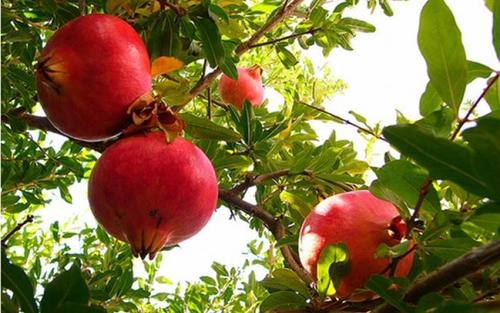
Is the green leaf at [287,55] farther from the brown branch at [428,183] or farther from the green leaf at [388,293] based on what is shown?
the green leaf at [388,293]

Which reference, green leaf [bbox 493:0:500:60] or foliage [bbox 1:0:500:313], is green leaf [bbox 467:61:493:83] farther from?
green leaf [bbox 493:0:500:60]

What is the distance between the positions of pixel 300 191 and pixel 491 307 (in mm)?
761

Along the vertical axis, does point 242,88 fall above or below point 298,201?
below

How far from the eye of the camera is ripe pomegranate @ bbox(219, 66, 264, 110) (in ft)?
7.22

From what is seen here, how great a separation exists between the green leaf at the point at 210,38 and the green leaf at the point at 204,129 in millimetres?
137

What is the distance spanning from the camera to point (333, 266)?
839 mm

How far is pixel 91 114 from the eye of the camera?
84 centimetres

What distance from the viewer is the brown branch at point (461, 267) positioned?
550 mm

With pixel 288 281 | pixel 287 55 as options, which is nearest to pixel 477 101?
pixel 288 281

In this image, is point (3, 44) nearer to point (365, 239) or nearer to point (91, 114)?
point (91, 114)

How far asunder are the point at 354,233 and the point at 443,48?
0.31m

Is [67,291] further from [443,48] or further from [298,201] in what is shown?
[298,201]

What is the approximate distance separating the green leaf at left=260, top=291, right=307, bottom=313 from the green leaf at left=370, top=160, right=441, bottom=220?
Result: 0.90ft

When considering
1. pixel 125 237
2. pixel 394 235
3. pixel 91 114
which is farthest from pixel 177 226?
pixel 394 235
